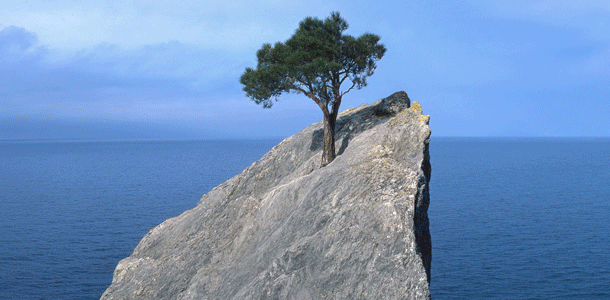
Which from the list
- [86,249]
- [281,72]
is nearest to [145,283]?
[281,72]

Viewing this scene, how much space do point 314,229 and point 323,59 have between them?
14140mm

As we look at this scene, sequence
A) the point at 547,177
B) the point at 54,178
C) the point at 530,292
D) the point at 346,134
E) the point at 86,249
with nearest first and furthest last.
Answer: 1. the point at 346,134
2. the point at 530,292
3. the point at 86,249
4. the point at 547,177
5. the point at 54,178

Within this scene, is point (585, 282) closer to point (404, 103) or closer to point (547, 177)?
point (404, 103)

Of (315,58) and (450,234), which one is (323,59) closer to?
(315,58)

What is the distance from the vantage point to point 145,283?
111 feet

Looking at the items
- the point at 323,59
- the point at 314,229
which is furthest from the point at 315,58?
the point at 314,229

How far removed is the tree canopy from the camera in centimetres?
3319

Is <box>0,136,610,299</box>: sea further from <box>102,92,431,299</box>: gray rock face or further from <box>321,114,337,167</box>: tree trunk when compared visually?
<box>321,114,337,167</box>: tree trunk

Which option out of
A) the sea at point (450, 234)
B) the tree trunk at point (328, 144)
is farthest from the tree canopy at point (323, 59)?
the sea at point (450, 234)

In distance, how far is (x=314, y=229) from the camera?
25.4 meters

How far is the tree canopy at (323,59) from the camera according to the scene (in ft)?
109

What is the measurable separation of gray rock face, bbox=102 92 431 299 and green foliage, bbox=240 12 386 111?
4.14 meters

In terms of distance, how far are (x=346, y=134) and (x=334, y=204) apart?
11.6 m

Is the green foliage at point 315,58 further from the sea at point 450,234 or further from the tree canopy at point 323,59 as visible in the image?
the sea at point 450,234
